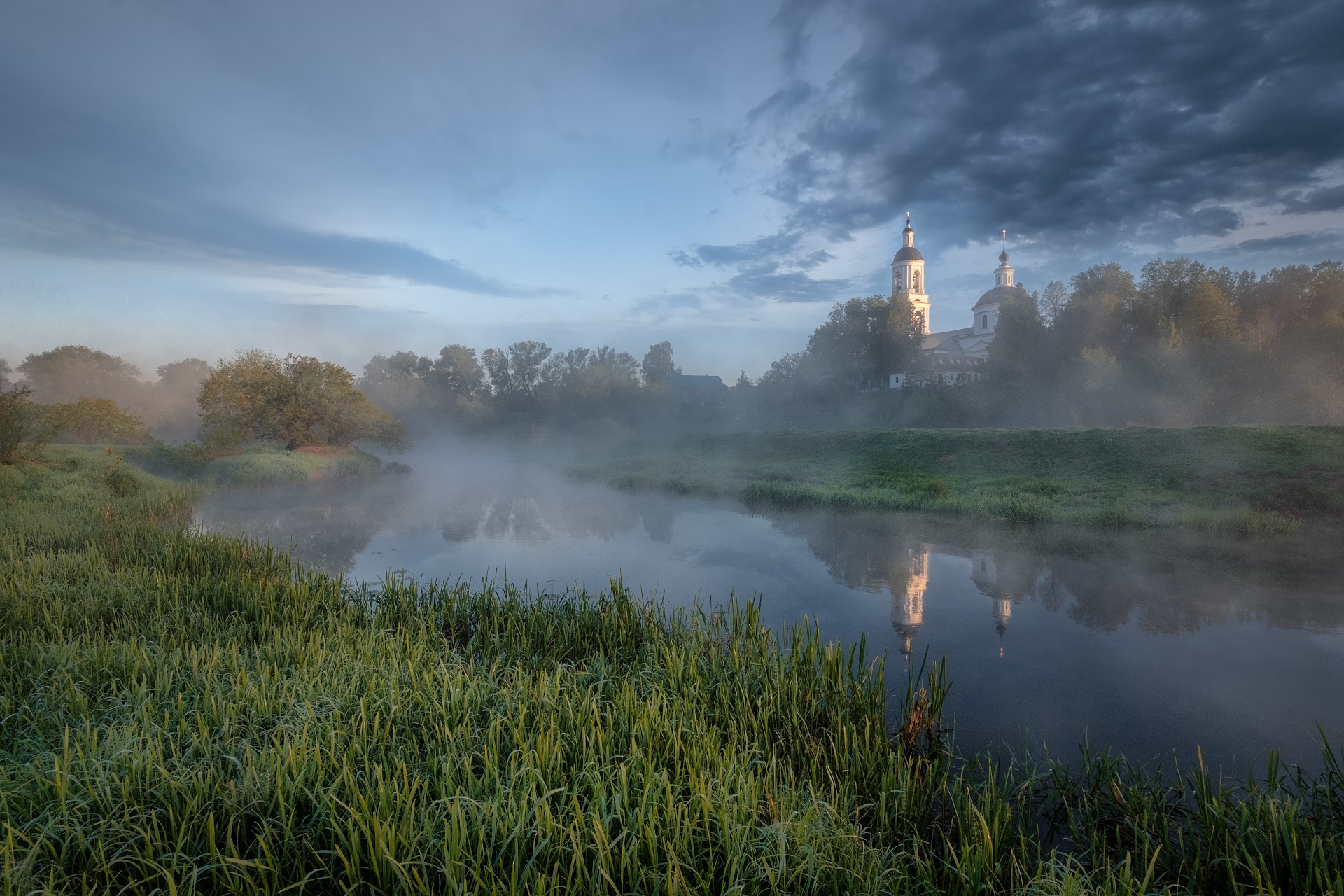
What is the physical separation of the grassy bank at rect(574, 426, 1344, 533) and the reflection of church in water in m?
4.32

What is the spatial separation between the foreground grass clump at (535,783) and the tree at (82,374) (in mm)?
55577

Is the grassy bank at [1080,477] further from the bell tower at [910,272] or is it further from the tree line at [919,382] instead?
the bell tower at [910,272]

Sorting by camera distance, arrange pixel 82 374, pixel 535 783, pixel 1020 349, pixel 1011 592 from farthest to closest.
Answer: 1. pixel 82 374
2. pixel 1020 349
3. pixel 1011 592
4. pixel 535 783

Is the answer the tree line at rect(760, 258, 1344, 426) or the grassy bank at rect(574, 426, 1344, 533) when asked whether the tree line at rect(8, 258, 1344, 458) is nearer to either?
the tree line at rect(760, 258, 1344, 426)

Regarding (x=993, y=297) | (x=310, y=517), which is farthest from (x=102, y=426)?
(x=993, y=297)

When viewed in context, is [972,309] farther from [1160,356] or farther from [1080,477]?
[1080,477]

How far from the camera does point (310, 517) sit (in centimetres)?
1631

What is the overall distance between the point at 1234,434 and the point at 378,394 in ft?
213

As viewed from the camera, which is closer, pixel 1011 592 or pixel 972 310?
pixel 1011 592

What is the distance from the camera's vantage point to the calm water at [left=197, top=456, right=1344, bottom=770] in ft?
16.5

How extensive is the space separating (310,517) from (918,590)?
15.5 m

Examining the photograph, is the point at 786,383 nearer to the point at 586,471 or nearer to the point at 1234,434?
the point at 586,471

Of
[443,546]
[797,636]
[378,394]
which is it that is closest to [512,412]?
[378,394]

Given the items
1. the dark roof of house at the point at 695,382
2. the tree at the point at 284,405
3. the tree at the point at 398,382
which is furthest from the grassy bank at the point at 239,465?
the dark roof of house at the point at 695,382
